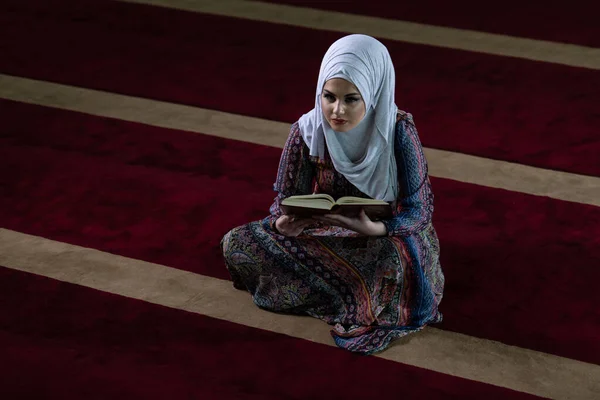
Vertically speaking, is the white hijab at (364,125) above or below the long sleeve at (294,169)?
above

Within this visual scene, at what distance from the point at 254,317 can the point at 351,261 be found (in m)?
0.35

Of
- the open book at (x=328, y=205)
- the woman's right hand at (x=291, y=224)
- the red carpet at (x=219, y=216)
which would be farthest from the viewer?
the red carpet at (x=219, y=216)

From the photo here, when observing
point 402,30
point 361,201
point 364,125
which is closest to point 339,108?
point 364,125

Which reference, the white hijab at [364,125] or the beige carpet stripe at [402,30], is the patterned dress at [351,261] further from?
the beige carpet stripe at [402,30]

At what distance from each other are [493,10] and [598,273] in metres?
2.38

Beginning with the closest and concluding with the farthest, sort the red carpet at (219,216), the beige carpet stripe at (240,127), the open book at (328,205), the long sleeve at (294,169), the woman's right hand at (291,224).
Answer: the open book at (328,205), the woman's right hand at (291,224), the long sleeve at (294,169), the red carpet at (219,216), the beige carpet stripe at (240,127)

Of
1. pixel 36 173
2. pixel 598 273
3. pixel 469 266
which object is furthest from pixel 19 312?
pixel 598 273

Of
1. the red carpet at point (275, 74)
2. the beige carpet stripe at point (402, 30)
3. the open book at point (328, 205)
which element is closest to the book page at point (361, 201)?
the open book at point (328, 205)

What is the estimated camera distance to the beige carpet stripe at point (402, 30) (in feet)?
15.4

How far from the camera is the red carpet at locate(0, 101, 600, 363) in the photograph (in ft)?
9.72

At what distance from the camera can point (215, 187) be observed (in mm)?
3621

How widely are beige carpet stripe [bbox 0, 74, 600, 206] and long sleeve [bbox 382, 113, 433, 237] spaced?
3.19 feet

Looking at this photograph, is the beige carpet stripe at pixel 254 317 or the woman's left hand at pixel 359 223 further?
the beige carpet stripe at pixel 254 317

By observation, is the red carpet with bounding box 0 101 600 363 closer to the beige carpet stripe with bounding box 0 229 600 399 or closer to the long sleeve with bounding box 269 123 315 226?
the beige carpet stripe with bounding box 0 229 600 399
